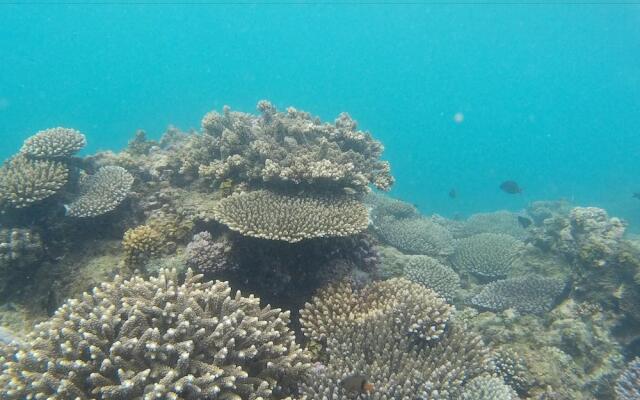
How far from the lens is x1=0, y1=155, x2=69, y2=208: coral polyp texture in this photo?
23.6 ft

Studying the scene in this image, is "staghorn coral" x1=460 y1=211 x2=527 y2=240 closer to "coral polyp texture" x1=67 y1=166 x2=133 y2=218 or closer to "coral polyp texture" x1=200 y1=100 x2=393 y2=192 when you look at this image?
"coral polyp texture" x1=200 y1=100 x2=393 y2=192

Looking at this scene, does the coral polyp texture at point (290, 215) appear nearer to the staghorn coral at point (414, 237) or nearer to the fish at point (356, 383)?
the fish at point (356, 383)

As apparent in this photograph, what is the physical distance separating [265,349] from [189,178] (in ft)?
17.6

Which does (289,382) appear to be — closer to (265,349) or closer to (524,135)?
(265,349)

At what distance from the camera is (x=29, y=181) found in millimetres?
7352

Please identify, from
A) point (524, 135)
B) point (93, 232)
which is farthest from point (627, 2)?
point (93, 232)

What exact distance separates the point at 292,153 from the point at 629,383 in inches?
287

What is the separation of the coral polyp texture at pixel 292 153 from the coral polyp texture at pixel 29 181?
2.81m

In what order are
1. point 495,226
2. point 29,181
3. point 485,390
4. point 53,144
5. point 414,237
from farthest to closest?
point 495,226
point 414,237
point 53,144
point 29,181
point 485,390

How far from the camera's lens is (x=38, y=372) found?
3822mm

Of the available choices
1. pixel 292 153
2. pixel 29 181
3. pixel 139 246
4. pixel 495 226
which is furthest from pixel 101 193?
pixel 495 226

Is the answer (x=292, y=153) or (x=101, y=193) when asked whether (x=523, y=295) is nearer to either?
(x=292, y=153)

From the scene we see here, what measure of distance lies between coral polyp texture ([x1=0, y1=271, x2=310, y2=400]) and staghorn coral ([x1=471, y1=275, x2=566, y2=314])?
6.06 m

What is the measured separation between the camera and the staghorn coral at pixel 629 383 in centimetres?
638
